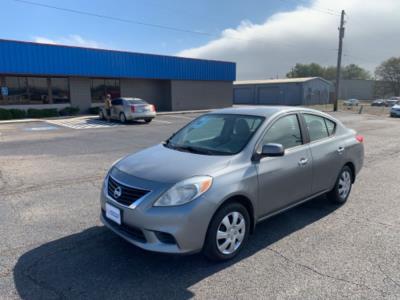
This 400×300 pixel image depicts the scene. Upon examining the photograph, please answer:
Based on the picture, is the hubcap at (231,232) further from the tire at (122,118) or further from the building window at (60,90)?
the building window at (60,90)

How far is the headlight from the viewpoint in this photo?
9.60 ft

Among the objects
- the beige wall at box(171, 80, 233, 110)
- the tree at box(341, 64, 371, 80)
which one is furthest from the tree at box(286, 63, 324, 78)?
the beige wall at box(171, 80, 233, 110)

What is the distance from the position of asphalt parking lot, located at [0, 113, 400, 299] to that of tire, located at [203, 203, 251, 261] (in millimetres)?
124

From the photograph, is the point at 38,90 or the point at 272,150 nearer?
the point at 272,150

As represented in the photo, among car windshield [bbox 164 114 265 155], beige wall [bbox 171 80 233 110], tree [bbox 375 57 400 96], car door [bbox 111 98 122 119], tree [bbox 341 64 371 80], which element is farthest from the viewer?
tree [bbox 341 64 371 80]

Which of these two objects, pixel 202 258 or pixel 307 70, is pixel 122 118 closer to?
pixel 202 258

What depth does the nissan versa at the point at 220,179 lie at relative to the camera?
9.63 feet

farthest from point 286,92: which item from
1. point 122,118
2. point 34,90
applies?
point 34,90

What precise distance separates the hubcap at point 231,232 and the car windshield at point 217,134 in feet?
2.38

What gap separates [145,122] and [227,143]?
56.1ft

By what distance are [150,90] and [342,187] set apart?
89.3ft

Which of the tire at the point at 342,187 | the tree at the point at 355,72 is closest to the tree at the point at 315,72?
the tree at the point at 355,72

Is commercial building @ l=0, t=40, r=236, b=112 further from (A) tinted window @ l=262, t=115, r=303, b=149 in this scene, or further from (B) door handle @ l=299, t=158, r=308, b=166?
(B) door handle @ l=299, t=158, r=308, b=166

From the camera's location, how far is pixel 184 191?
2967 mm
